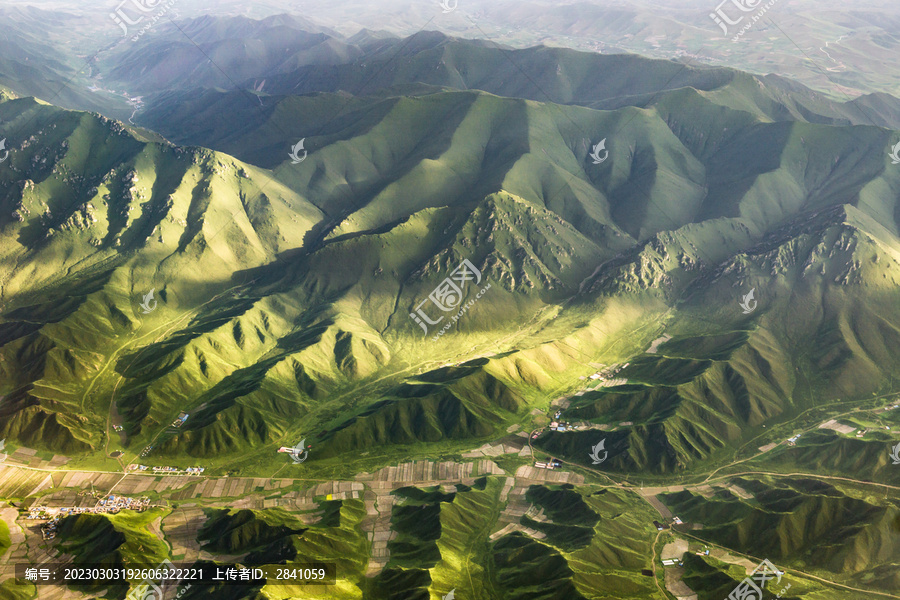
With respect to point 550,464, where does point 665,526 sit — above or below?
above

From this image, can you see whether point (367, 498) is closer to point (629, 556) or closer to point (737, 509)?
point (629, 556)

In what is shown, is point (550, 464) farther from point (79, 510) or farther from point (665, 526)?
point (79, 510)

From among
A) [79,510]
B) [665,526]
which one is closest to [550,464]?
[665,526]

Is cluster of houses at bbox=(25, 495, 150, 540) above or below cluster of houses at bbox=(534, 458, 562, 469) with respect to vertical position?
above

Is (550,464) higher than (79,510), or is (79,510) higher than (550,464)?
(79,510)

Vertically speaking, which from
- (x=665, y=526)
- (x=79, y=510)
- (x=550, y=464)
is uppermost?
(x=79, y=510)

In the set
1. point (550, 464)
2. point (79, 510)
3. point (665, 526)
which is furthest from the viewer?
point (550, 464)

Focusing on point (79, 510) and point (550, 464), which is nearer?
point (79, 510)

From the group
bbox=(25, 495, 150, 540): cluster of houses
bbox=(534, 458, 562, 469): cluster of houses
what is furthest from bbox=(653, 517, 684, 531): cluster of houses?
bbox=(25, 495, 150, 540): cluster of houses

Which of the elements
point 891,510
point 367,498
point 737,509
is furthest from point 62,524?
point 891,510

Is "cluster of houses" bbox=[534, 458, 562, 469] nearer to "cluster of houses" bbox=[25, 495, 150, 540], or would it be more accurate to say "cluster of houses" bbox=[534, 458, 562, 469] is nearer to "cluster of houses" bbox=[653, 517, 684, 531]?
"cluster of houses" bbox=[653, 517, 684, 531]

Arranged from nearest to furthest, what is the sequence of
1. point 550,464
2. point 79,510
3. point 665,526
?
point 665,526 < point 79,510 < point 550,464
